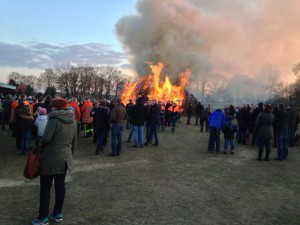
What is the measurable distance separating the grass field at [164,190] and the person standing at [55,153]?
49cm

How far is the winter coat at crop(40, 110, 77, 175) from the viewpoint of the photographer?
4.00 meters

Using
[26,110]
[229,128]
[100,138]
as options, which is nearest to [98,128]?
[100,138]

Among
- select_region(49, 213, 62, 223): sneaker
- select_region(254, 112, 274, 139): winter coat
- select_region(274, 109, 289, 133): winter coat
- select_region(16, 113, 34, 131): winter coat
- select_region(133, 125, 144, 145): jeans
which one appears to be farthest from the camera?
select_region(133, 125, 144, 145): jeans

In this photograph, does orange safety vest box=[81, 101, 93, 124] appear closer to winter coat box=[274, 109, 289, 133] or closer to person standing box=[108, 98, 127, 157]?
person standing box=[108, 98, 127, 157]

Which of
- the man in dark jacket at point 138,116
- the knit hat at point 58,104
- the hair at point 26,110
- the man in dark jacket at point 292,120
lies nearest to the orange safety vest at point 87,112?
the man in dark jacket at point 138,116

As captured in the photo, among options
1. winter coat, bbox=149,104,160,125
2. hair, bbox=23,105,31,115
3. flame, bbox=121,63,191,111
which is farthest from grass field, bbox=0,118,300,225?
flame, bbox=121,63,191,111

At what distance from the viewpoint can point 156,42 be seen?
31234 mm

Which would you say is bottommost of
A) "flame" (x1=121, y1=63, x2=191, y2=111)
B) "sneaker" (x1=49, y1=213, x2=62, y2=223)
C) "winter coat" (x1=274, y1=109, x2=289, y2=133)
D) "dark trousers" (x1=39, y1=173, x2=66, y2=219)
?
"sneaker" (x1=49, y1=213, x2=62, y2=223)

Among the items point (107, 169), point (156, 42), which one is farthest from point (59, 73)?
point (107, 169)

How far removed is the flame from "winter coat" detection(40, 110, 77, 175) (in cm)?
2251

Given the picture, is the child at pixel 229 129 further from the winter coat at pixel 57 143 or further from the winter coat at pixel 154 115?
the winter coat at pixel 57 143

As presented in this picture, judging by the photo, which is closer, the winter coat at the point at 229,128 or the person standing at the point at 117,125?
the person standing at the point at 117,125

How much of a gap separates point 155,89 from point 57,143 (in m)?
24.1

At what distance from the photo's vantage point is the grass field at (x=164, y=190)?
4.74 m
